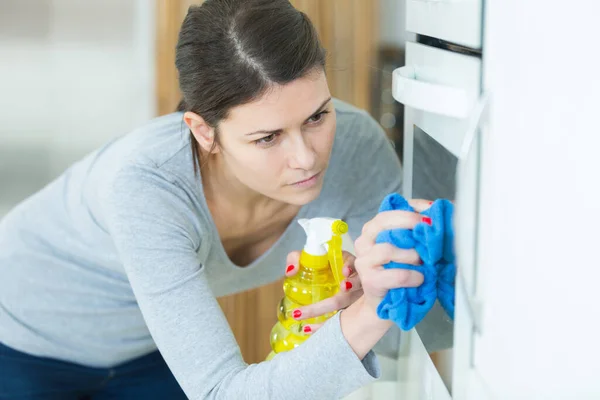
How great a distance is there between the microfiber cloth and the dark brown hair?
30 centimetres

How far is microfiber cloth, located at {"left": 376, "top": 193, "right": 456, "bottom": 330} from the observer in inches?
26.3

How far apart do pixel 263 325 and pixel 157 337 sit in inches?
43.0

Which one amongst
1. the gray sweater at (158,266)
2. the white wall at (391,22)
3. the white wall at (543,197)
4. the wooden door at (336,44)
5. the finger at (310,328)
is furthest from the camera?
the wooden door at (336,44)

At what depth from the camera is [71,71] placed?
77.2 inches

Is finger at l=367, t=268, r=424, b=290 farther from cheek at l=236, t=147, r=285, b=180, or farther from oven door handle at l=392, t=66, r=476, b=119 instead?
cheek at l=236, t=147, r=285, b=180

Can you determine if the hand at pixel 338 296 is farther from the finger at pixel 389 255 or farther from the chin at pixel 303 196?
the finger at pixel 389 255

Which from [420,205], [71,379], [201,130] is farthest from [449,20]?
[71,379]

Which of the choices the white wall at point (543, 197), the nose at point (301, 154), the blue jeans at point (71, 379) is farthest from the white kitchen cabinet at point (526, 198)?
the blue jeans at point (71, 379)

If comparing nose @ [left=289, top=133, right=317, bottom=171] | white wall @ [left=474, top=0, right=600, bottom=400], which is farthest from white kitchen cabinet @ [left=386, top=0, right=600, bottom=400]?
nose @ [left=289, top=133, right=317, bottom=171]

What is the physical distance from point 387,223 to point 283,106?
0.26 metres

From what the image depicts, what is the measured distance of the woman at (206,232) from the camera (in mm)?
818

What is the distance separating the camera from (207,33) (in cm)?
94

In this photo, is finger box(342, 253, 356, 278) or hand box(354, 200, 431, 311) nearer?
hand box(354, 200, 431, 311)

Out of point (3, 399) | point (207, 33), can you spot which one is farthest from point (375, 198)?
point (3, 399)
